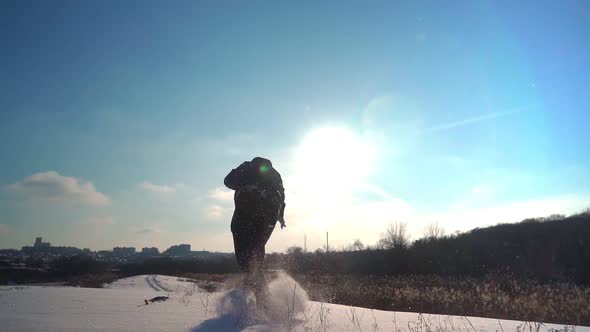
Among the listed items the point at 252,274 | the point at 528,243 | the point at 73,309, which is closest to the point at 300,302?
the point at 252,274

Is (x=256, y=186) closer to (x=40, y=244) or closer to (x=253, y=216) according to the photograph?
(x=253, y=216)

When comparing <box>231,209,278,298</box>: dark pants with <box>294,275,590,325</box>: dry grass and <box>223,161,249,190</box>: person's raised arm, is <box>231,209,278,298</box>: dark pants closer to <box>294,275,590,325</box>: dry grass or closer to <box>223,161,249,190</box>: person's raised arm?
<box>223,161,249,190</box>: person's raised arm

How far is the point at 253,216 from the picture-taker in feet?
15.0

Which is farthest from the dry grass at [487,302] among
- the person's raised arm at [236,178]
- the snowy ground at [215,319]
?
the person's raised arm at [236,178]

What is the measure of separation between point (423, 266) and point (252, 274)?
30.8 meters

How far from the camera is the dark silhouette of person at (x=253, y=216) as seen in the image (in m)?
4.44

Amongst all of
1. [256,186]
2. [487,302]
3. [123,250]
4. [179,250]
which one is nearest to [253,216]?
[256,186]

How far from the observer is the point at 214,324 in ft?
11.3

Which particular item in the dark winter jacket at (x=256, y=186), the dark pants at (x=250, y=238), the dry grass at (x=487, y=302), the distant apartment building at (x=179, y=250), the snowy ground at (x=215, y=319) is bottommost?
the dry grass at (x=487, y=302)

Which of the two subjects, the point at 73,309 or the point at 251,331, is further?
the point at 73,309

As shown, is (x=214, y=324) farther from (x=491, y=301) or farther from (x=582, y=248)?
(x=582, y=248)

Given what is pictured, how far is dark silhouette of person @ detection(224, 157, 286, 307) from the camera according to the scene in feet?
14.6

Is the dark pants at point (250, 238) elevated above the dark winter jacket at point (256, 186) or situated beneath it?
situated beneath

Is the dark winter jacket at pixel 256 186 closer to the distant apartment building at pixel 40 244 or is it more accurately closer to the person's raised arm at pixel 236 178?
the person's raised arm at pixel 236 178
